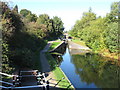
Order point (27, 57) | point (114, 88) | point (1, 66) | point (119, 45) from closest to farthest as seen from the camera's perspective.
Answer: point (1, 66), point (114, 88), point (27, 57), point (119, 45)

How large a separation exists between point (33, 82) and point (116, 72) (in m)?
11.7

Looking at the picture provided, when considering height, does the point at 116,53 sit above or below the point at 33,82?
below

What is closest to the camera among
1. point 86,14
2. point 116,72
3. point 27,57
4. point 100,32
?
point 27,57

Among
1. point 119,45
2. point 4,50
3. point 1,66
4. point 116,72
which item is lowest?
point 116,72

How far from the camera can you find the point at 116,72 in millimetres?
17922

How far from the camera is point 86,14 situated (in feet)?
189

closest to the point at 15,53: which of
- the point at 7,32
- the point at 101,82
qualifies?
the point at 7,32

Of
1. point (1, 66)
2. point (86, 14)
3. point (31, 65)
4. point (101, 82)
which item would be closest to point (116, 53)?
point (101, 82)

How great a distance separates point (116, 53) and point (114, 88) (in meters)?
14.5

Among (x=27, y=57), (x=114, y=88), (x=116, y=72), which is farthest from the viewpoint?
(x=116, y=72)

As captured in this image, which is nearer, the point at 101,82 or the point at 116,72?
the point at 101,82

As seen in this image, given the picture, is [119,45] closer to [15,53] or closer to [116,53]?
[116,53]

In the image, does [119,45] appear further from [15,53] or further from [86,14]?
[86,14]

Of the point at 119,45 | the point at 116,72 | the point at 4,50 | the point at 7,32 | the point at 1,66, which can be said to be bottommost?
the point at 116,72
